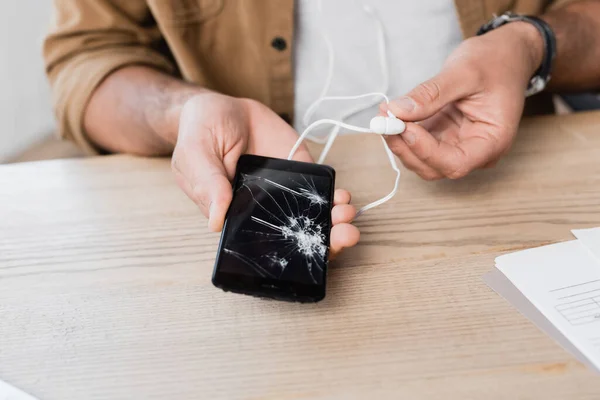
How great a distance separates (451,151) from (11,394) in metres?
0.52

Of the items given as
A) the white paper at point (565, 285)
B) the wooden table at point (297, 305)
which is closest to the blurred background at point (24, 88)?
the wooden table at point (297, 305)

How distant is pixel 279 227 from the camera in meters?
0.53

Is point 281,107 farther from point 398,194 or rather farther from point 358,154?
point 398,194

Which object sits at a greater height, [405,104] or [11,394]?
[405,104]

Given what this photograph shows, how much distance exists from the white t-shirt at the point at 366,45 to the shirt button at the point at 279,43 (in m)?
0.03

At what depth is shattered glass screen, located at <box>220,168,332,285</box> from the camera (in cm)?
49

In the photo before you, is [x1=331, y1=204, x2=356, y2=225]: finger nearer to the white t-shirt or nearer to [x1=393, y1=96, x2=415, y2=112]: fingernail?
[x1=393, y1=96, x2=415, y2=112]: fingernail

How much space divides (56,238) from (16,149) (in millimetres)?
1092

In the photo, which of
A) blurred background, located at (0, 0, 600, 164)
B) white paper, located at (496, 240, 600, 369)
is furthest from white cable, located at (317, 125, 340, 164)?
blurred background, located at (0, 0, 600, 164)

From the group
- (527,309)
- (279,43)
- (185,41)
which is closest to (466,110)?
(527,309)

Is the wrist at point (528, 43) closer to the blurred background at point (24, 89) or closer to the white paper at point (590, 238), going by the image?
the white paper at point (590, 238)

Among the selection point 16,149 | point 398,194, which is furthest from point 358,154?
point 16,149

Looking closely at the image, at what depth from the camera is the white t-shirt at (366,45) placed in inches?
36.8

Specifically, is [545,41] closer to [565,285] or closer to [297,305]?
[565,285]
